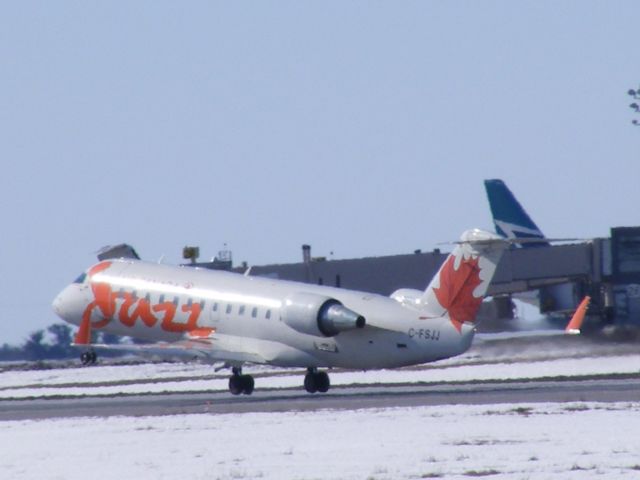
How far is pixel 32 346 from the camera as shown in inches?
6491

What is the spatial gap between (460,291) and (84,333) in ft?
52.0

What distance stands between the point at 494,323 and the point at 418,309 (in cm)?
2267

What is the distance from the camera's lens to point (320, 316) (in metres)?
51.2

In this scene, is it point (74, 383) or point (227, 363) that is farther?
point (74, 383)

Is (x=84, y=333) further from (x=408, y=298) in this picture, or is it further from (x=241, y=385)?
(x=408, y=298)

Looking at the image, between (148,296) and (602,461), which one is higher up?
(148,296)

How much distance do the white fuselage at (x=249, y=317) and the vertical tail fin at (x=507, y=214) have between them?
148 feet

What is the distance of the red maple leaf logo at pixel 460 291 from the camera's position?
1953 inches

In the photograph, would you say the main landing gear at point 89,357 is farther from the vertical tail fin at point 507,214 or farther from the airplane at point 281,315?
the vertical tail fin at point 507,214

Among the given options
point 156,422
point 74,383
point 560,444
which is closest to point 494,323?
point 74,383

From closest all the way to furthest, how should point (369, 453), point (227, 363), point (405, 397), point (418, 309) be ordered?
1. point (369, 453)
2. point (405, 397)
3. point (418, 309)
4. point (227, 363)

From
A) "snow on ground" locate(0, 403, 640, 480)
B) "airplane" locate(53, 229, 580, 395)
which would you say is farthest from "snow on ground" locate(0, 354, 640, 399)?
"snow on ground" locate(0, 403, 640, 480)

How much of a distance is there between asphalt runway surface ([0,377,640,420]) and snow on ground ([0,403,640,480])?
8.88ft

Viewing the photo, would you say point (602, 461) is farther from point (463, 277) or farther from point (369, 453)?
point (463, 277)
